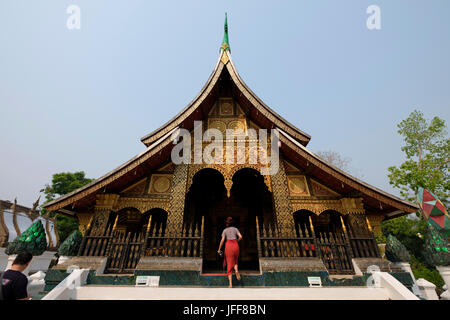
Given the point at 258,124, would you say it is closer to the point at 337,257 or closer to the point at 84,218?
the point at 337,257

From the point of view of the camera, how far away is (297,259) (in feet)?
16.7

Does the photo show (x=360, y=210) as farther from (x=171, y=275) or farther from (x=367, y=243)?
(x=171, y=275)

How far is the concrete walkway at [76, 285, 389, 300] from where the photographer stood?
3.85 m

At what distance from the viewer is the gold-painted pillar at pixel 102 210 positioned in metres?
6.04

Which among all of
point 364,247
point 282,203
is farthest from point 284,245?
point 364,247

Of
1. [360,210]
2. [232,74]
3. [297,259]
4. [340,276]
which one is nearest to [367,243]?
[360,210]

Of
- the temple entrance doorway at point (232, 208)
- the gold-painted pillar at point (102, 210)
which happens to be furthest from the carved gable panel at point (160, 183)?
the temple entrance doorway at point (232, 208)

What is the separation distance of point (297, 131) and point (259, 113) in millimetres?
1488

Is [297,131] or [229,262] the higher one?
[297,131]

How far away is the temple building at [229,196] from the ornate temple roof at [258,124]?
0.03 m

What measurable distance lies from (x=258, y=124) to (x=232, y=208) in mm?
4330

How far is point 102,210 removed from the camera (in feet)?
20.8

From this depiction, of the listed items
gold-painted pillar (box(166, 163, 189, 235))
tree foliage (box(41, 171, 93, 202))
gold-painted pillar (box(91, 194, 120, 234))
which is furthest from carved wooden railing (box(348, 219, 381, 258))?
tree foliage (box(41, 171, 93, 202))

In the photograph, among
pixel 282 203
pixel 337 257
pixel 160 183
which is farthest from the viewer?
pixel 160 183
